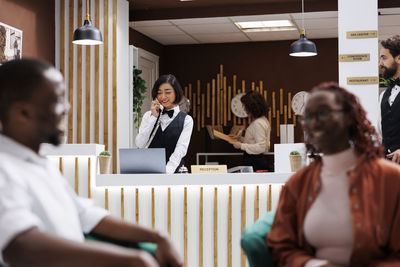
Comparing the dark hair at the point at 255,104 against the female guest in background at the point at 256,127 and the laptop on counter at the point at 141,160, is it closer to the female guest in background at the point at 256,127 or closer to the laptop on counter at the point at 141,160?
the female guest in background at the point at 256,127

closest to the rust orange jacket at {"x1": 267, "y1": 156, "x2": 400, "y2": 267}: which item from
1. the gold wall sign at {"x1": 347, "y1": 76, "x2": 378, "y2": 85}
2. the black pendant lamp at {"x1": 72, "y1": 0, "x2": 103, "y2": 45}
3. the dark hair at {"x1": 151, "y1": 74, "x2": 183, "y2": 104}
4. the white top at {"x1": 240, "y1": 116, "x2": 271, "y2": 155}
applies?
the dark hair at {"x1": 151, "y1": 74, "x2": 183, "y2": 104}

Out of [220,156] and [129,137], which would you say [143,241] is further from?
[220,156]

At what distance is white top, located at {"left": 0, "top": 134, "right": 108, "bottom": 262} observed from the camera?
1366 mm

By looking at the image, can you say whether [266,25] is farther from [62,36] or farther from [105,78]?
[62,36]


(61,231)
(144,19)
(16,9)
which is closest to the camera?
(61,231)

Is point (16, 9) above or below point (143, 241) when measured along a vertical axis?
above

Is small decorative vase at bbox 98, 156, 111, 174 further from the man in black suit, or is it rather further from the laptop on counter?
the man in black suit

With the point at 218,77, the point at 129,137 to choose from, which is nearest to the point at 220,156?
the point at 218,77

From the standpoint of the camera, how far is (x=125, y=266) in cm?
141

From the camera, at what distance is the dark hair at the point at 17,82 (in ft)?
4.80

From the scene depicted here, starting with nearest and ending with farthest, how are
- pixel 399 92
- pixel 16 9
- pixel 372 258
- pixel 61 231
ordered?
1. pixel 61 231
2. pixel 372 258
3. pixel 399 92
4. pixel 16 9

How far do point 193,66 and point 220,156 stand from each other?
1.70 metres

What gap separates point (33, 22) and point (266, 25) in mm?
3569

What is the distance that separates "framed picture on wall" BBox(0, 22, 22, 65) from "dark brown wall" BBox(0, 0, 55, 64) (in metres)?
0.08
